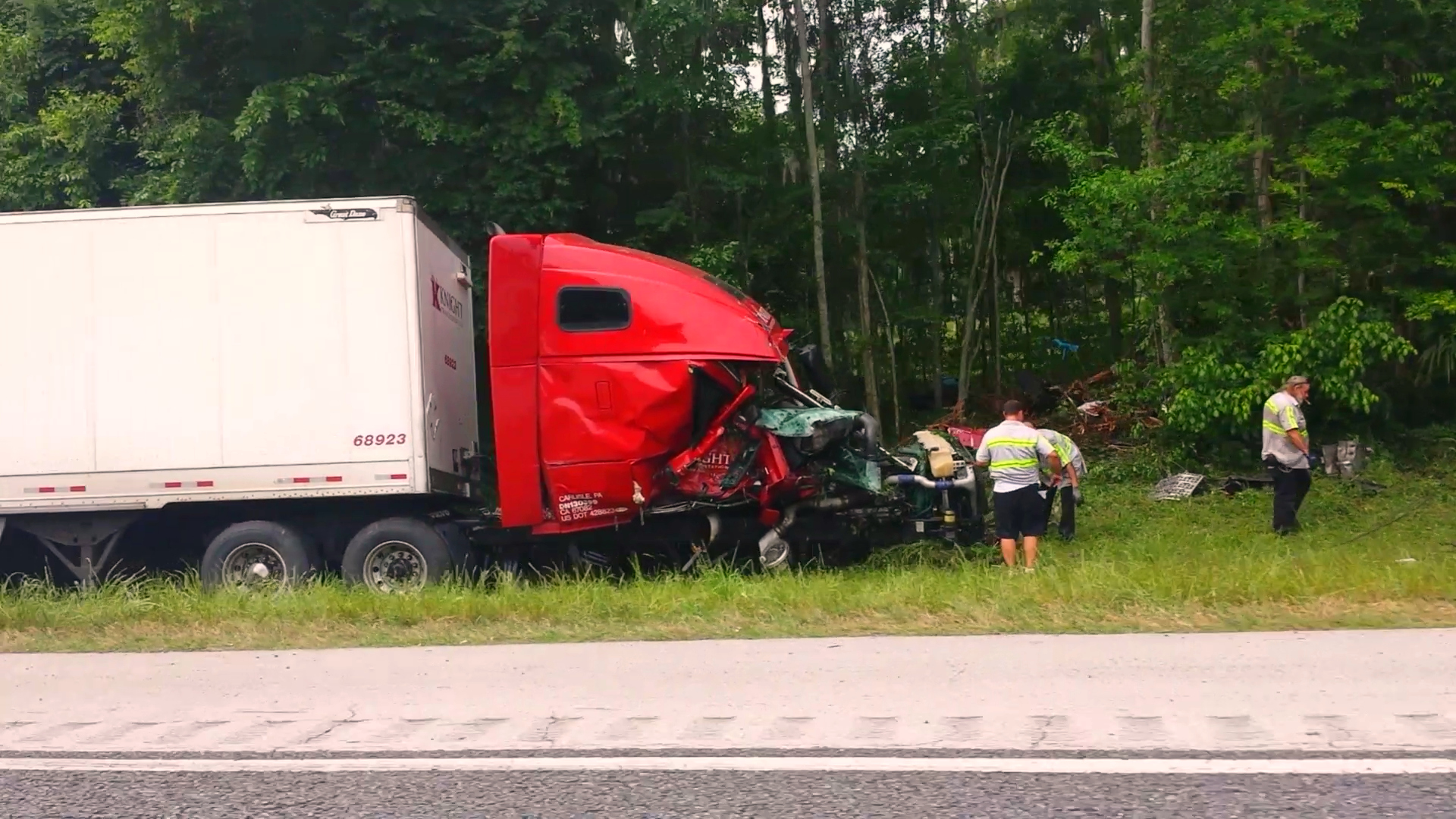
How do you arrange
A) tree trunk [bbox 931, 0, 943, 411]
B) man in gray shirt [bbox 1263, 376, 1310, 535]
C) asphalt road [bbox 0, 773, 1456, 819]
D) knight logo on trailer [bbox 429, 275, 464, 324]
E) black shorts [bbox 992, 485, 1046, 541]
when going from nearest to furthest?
asphalt road [bbox 0, 773, 1456, 819] < black shorts [bbox 992, 485, 1046, 541] < knight logo on trailer [bbox 429, 275, 464, 324] < man in gray shirt [bbox 1263, 376, 1310, 535] < tree trunk [bbox 931, 0, 943, 411]

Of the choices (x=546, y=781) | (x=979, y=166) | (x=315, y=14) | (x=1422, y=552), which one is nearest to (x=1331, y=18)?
(x=1422, y=552)

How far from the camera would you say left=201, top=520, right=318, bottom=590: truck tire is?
1049cm

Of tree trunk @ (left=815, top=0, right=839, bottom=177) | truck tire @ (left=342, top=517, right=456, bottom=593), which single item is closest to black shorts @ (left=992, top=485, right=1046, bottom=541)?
truck tire @ (left=342, top=517, right=456, bottom=593)

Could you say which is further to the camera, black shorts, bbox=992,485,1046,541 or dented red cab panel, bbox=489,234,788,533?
dented red cab panel, bbox=489,234,788,533

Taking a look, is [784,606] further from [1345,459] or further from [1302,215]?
[1302,215]

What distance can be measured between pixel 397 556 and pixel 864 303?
11346 millimetres

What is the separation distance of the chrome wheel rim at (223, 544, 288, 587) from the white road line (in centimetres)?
510

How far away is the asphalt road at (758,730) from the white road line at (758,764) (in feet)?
0.05

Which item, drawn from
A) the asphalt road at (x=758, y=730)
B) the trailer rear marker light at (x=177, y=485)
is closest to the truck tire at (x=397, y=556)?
the trailer rear marker light at (x=177, y=485)

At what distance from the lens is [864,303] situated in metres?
20.4

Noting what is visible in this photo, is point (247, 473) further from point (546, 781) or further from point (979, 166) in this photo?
point (979, 166)

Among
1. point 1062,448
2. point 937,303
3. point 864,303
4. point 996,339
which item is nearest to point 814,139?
point 864,303

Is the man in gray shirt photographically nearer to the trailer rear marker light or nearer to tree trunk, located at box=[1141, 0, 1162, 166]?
tree trunk, located at box=[1141, 0, 1162, 166]

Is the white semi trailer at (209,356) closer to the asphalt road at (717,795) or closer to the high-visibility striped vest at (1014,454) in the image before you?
the high-visibility striped vest at (1014,454)
